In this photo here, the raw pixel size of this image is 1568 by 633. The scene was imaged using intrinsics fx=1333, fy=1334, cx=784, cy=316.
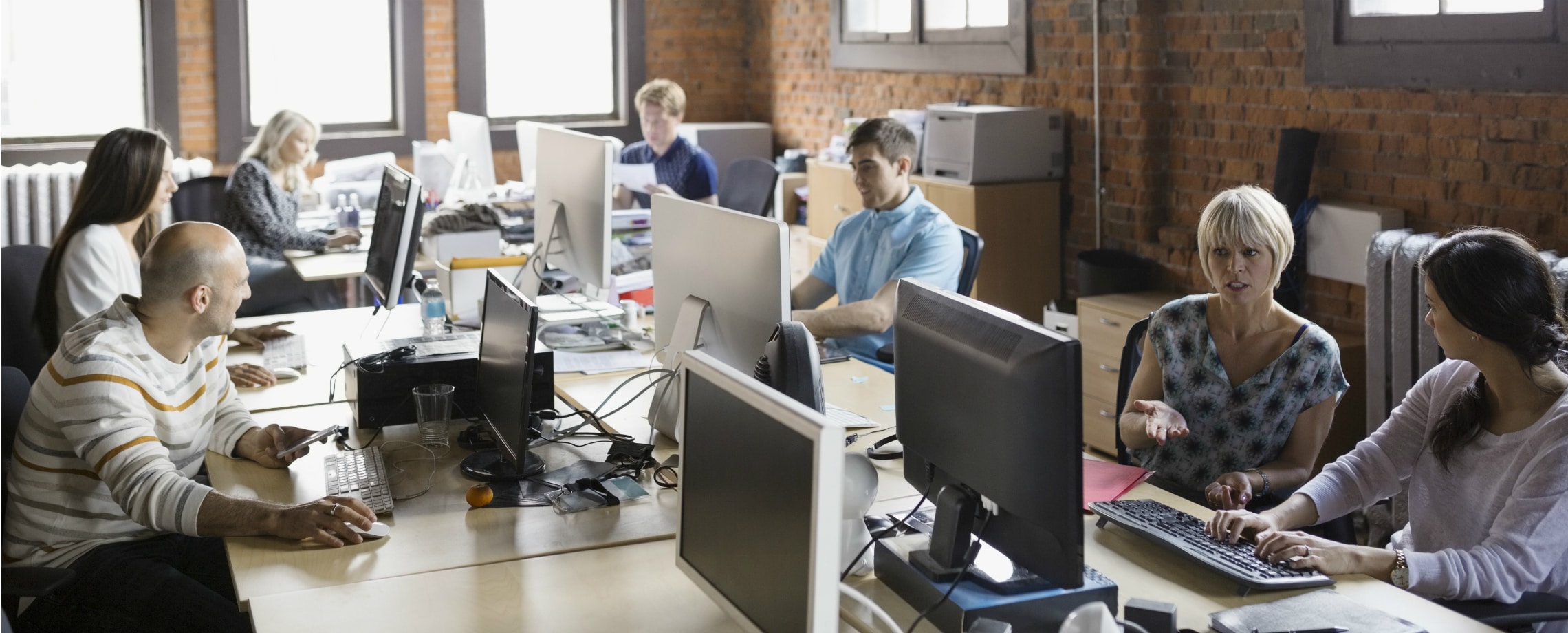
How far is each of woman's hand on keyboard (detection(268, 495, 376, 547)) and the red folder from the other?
4.00 ft

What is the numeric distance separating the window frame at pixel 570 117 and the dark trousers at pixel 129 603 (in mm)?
5596

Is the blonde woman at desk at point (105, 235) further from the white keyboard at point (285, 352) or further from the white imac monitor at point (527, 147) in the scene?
the white imac monitor at point (527, 147)

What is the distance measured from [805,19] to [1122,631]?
21.2ft

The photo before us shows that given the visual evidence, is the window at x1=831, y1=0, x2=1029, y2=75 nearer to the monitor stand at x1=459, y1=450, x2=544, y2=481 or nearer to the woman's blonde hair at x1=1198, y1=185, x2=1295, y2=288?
the woman's blonde hair at x1=1198, y1=185, x2=1295, y2=288

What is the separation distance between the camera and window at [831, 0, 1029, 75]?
19.3 feet

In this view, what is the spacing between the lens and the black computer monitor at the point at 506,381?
2264mm

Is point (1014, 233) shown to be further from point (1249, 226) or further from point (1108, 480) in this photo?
point (1108, 480)

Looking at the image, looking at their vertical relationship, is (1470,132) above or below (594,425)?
above

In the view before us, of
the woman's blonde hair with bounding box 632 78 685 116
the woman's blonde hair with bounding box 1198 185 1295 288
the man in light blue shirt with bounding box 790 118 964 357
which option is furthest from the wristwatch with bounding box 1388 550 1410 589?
the woman's blonde hair with bounding box 632 78 685 116

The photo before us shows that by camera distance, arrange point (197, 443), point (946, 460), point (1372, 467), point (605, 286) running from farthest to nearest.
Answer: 1. point (605, 286)
2. point (197, 443)
3. point (1372, 467)
4. point (946, 460)

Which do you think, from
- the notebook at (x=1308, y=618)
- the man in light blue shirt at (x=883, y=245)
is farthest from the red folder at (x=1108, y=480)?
the man in light blue shirt at (x=883, y=245)

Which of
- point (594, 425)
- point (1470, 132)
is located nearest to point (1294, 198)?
point (1470, 132)

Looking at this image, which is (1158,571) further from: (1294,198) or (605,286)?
(1294,198)

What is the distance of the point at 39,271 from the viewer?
3748 millimetres
